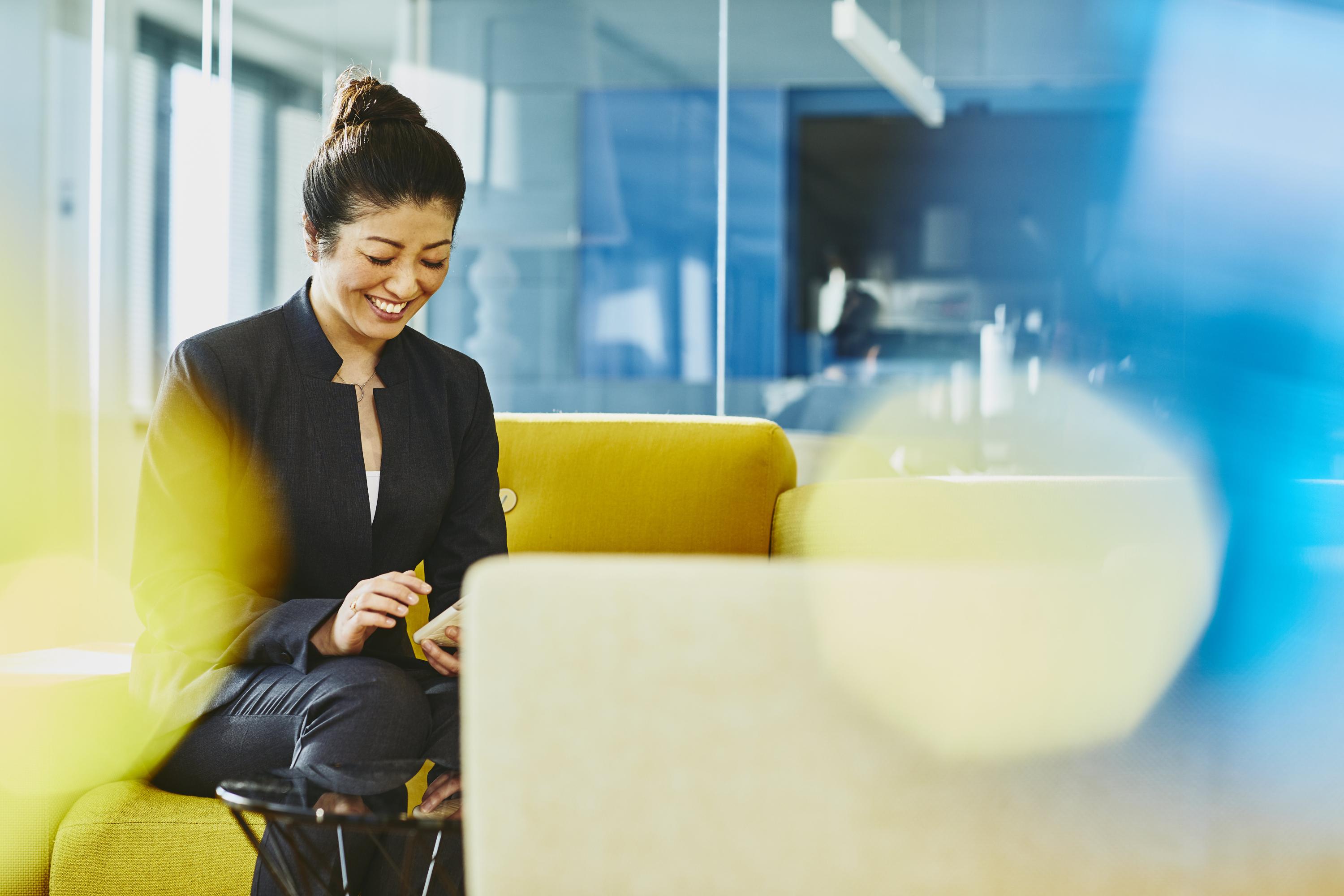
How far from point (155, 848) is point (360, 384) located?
1.94 ft

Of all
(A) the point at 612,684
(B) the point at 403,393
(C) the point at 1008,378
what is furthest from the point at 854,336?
(A) the point at 612,684

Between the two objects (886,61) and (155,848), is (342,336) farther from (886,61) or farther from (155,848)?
(886,61)

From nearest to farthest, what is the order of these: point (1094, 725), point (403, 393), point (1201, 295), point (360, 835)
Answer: point (1094, 725), point (360, 835), point (403, 393), point (1201, 295)

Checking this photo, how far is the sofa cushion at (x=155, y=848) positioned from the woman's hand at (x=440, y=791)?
43 cm

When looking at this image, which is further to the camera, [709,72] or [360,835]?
[709,72]

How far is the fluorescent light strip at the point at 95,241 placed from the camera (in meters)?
3.38

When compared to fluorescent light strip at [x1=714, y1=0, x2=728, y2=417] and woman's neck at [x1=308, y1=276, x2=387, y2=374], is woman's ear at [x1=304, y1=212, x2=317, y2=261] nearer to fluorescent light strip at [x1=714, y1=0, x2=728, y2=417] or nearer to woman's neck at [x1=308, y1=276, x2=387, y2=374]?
woman's neck at [x1=308, y1=276, x2=387, y2=374]

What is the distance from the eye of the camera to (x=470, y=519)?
158 centimetres

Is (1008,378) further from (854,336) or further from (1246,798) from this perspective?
(1246,798)

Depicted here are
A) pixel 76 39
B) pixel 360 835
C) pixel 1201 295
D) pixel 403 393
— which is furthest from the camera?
pixel 1201 295

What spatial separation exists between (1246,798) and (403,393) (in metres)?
1.10

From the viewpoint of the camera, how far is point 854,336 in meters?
5.21

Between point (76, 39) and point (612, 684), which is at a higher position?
point (76, 39)

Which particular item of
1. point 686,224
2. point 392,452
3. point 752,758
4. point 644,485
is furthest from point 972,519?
point 686,224
